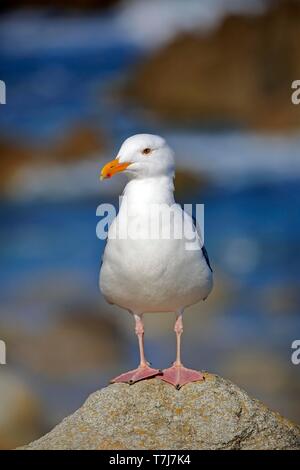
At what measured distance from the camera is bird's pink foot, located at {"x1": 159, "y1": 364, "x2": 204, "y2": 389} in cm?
658

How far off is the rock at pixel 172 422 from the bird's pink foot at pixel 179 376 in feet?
0.13

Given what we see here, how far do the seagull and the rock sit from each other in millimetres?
140

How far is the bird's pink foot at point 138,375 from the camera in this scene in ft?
21.8

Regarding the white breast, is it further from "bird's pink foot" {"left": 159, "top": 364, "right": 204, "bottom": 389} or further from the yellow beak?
"bird's pink foot" {"left": 159, "top": 364, "right": 204, "bottom": 389}

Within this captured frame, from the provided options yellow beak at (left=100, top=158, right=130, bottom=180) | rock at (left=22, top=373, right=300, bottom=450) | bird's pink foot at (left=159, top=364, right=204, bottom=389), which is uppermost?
yellow beak at (left=100, top=158, right=130, bottom=180)

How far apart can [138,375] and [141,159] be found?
1536 mm

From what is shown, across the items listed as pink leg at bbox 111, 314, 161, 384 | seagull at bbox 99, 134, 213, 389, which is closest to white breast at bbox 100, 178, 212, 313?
seagull at bbox 99, 134, 213, 389

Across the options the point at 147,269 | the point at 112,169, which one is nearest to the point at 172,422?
the point at 147,269

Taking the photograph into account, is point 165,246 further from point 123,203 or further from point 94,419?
point 94,419

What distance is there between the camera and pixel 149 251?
6.49 m

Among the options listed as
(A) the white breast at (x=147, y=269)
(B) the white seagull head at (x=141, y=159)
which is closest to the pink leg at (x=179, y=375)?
(A) the white breast at (x=147, y=269)

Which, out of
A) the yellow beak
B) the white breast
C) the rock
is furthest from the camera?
the yellow beak

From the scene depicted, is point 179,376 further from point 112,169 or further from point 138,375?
point 112,169

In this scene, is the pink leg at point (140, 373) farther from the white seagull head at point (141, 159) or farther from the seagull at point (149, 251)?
the white seagull head at point (141, 159)
